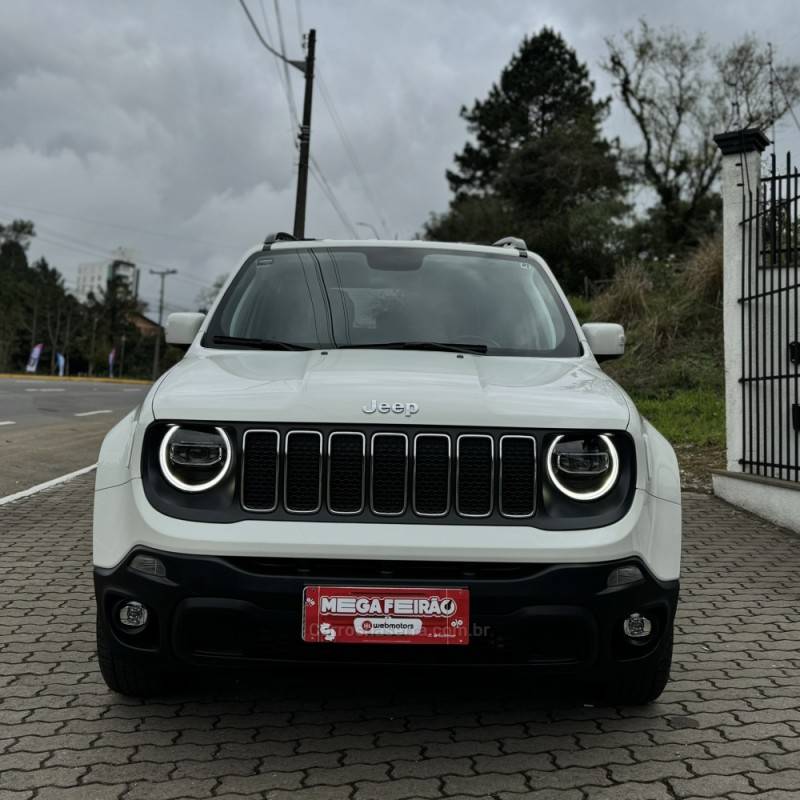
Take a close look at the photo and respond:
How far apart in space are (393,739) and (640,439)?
4.32ft

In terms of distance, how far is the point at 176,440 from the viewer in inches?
123

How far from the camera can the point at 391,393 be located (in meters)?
3.18

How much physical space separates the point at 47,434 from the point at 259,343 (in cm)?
1167

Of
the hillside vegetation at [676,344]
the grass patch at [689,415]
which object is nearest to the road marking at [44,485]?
the hillside vegetation at [676,344]

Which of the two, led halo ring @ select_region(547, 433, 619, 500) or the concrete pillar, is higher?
the concrete pillar

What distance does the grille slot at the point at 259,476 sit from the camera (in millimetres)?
3076

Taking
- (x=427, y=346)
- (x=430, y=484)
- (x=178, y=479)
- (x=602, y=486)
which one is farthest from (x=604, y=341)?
(x=178, y=479)

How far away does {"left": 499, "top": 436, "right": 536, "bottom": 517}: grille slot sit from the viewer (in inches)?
121

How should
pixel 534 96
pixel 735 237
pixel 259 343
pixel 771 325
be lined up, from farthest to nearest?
pixel 534 96
pixel 735 237
pixel 771 325
pixel 259 343

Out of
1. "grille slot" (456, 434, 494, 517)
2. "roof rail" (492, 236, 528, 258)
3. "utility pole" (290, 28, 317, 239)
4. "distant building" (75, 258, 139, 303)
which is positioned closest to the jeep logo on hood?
"grille slot" (456, 434, 494, 517)

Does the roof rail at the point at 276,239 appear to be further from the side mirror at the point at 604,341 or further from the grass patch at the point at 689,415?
the grass patch at the point at 689,415

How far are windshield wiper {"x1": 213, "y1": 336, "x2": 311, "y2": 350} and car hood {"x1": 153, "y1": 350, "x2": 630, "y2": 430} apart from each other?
338 mm

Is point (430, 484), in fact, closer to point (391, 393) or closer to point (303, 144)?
point (391, 393)

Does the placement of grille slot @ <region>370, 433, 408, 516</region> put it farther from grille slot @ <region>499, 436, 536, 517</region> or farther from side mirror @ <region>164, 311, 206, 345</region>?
side mirror @ <region>164, 311, 206, 345</region>
